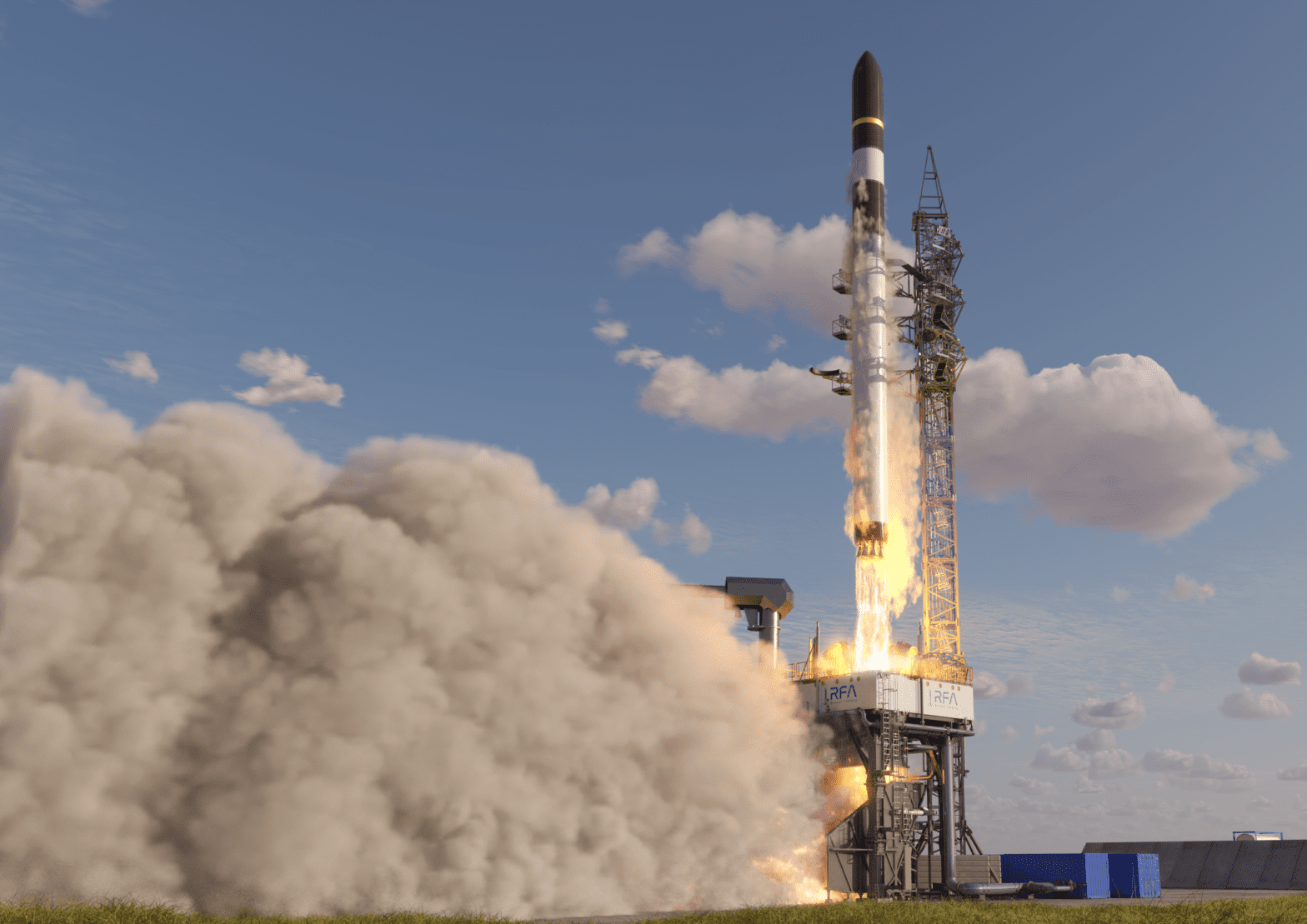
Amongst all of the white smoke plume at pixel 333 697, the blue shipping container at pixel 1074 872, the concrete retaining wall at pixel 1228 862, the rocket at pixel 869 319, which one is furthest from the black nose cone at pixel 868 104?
the concrete retaining wall at pixel 1228 862

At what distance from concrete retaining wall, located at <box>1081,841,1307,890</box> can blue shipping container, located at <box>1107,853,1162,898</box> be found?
422 inches

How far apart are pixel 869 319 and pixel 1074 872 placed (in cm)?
2866

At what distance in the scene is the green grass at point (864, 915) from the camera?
83.9 feet

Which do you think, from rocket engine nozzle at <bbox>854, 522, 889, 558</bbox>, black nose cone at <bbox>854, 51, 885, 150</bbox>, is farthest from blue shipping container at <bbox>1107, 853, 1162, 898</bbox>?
black nose cone at <bbox>854, 51, 885, 150</bbox>

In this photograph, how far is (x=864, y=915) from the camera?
30453mm

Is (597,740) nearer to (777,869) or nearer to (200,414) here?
(777,869)

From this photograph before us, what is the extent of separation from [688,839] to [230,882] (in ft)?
50.5

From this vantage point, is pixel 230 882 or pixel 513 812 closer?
pixel 230 882

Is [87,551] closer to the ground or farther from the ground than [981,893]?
farther from the ground

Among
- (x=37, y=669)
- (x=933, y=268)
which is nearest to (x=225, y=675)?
(x=37, y=669)

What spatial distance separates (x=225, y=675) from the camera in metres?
32.9

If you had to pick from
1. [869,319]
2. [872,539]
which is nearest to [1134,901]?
[872,539]

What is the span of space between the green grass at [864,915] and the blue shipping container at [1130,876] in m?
13.1

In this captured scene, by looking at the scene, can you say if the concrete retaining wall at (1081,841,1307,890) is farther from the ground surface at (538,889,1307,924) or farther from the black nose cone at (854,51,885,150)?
the black nose cone at (854,51,885,150)
